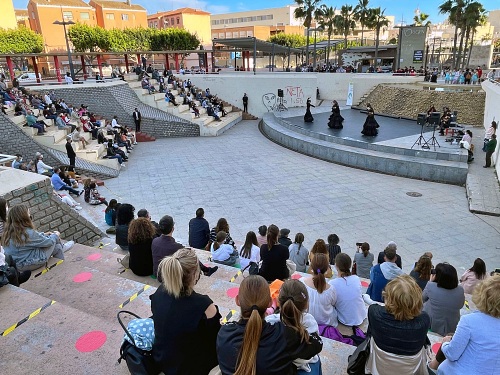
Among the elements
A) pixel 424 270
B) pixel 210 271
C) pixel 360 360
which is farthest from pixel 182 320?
pixel 424 270

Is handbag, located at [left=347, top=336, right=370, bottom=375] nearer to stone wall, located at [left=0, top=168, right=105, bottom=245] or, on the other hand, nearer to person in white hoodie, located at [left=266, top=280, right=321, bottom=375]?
person in white hoodie, located at [left=266, top=280, right=321, bottom=375]

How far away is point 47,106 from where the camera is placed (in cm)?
1653

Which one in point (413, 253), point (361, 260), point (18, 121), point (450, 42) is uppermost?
point (450, 42)

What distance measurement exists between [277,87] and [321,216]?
56.4ft

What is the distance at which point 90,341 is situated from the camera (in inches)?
126

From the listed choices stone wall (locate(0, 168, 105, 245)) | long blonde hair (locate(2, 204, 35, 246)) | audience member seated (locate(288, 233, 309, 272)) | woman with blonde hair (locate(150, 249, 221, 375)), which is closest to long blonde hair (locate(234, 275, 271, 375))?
woman with blonde hair (locate(150, 249, 221, 375))

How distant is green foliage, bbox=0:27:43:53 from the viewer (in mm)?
37344

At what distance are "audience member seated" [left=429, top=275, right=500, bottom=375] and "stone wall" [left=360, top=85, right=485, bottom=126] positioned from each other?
2010cm

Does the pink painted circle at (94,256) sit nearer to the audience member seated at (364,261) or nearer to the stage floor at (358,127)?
the audience member seated at (364,261)

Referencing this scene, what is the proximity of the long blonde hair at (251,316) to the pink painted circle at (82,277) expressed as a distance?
310 centimetres

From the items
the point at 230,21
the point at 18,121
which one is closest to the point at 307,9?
the point at 18,121

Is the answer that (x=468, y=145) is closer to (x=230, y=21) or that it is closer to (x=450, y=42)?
(x=450, y=42)

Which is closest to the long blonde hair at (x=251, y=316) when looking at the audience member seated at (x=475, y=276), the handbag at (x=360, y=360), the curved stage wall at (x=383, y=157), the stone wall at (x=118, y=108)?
the handbag at (x=360, y=360)

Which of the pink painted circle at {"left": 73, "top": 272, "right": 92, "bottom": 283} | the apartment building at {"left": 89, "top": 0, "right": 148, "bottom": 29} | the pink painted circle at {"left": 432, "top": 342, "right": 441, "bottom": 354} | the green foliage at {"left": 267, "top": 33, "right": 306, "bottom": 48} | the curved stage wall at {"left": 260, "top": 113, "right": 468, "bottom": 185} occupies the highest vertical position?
the apartment building at {"left": 89, "top": 0, "right": 148, "bottom": 29}
